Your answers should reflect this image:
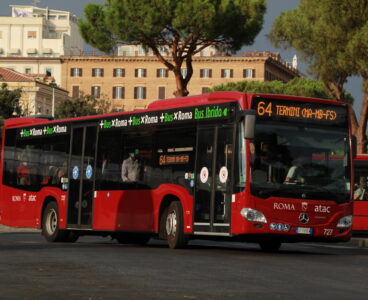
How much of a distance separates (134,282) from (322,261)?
19.6 ft

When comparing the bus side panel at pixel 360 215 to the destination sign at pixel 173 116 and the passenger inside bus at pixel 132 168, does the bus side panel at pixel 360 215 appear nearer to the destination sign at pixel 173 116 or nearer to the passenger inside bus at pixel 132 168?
the destination sign at pixel 173 116

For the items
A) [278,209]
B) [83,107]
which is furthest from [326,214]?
[83,107]

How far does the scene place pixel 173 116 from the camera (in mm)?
20141

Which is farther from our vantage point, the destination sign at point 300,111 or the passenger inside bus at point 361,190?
the passenger inside bus at point 361,190

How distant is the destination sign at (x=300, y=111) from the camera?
18531mm

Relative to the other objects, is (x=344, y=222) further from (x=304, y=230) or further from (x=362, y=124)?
(x=362, y=124)

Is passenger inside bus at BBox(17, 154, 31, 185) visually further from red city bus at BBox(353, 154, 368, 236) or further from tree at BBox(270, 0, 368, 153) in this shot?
tree at BBox(270, 0, 368, 153)

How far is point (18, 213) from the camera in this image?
84.3 ft

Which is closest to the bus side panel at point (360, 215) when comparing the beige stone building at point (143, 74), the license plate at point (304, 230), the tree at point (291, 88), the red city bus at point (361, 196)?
the red city bus at point (361, 196)

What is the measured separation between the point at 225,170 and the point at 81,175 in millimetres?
5130

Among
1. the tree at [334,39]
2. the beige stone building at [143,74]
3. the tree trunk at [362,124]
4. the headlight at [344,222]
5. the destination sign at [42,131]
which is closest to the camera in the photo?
the headlight at [344,222]

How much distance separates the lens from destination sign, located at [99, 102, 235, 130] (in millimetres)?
18766

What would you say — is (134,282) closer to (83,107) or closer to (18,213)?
(18,213)

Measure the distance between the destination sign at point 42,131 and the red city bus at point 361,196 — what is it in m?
10.7
